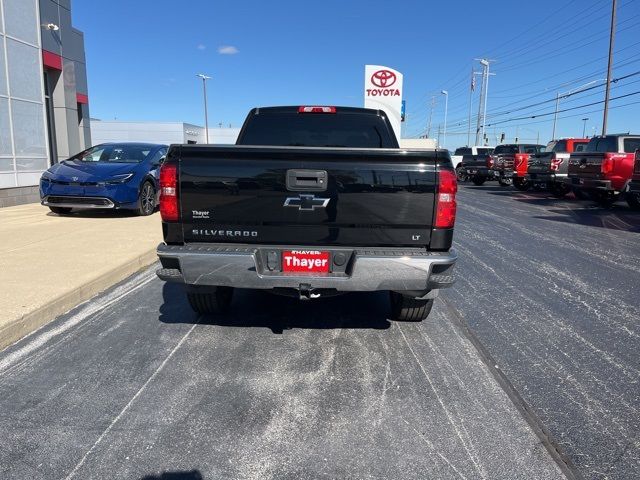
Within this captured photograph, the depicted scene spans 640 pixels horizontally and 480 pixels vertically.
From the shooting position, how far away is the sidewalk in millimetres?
4402

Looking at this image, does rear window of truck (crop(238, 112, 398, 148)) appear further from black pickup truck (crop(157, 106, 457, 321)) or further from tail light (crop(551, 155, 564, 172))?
tail light (crop(551, 155, 564, 172))

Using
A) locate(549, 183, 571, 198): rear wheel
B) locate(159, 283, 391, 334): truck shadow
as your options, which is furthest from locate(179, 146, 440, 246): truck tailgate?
locate(549, 183, 571, 198): rear wheel

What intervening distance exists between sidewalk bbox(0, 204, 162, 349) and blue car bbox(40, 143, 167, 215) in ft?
1.15

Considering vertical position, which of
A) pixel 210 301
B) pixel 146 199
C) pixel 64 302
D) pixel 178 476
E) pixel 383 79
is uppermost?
pixel 383 79

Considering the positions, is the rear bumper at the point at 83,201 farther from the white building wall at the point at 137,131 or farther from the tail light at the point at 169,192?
the white building wall at the point at 137,131

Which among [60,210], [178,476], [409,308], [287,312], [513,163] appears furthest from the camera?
[513,163]

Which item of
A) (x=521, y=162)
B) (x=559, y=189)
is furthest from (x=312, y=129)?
(x=521, y=162)

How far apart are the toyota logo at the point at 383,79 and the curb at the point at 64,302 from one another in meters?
11.3

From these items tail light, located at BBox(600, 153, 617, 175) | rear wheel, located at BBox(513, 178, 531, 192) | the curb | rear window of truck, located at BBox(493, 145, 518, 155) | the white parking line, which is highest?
rear window of truck, located at BBox(493, 145, 518, 155)

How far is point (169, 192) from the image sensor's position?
11.8ft

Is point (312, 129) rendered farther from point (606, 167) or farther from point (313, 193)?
point (606, 167)

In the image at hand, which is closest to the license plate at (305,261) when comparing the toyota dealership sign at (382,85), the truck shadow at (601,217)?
the truck shadow at (601,217)

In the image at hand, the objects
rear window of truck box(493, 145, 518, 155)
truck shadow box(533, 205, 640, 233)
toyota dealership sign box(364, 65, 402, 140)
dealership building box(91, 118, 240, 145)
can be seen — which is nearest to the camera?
truck shadow box(533, 205, 640, 233)

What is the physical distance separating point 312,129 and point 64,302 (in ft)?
10.3
